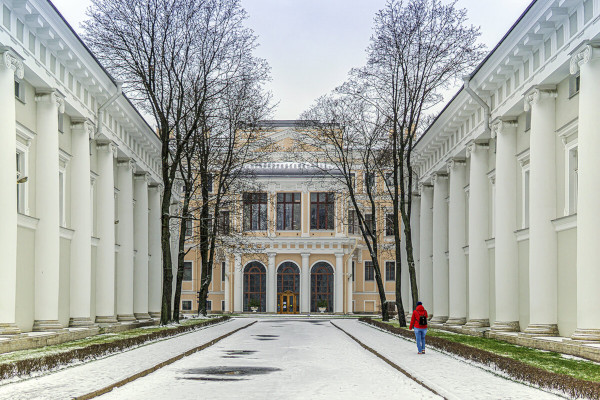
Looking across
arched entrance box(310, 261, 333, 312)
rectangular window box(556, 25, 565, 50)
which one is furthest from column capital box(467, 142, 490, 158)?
arched entrance box(310, 261, 333, 312)

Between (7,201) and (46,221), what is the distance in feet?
13.4

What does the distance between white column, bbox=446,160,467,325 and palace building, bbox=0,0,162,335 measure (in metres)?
13.4

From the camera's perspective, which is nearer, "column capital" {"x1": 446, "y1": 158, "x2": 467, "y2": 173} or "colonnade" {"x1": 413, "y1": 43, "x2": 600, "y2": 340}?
"colonnade" {"x1": 413, "y1": 43, "x2": 600, "y2": 340}

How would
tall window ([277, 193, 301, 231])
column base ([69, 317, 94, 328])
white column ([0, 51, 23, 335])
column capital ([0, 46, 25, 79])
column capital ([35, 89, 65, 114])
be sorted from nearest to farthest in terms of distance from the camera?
1. white column ([0, 51, 23, 335])
2. column capital ([0, 46, 25, 79])
3. column capital ([35, 89, 65, 114])
4. column base ([69, 317, 94, 328])
5. tall window ([277, 193, 301, 231])

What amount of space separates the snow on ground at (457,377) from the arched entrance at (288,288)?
157 feet

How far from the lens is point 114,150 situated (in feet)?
108

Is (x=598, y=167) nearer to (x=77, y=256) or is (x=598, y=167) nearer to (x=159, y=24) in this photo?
(x=77, y=256)

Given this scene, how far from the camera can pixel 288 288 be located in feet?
227

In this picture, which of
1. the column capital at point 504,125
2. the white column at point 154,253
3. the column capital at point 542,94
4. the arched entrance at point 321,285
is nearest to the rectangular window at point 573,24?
the column capital at point 542,94

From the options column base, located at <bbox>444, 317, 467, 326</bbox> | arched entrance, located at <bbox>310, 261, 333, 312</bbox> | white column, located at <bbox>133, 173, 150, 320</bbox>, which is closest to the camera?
column base, located at <bbox>444, 317, 467, 326</bbox>

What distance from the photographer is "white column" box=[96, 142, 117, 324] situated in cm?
3147

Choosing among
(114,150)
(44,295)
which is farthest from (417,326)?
(114,150)

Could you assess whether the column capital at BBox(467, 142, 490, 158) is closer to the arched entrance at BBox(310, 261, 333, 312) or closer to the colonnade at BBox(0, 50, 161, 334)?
the colonnade at BBox(0, 50, 161, 334)

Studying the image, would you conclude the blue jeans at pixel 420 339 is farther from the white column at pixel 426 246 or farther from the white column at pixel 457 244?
the white column at pixel 426 246
